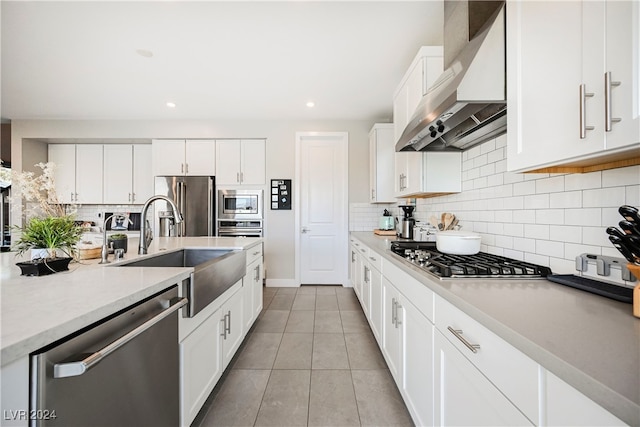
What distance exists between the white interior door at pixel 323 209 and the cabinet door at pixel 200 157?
4.63ft

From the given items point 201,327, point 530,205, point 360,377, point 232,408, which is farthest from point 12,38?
point 530,205

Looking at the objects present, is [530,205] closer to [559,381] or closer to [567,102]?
[567,102]

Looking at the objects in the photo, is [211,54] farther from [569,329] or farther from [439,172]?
[569,329]

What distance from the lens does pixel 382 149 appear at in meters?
3.57

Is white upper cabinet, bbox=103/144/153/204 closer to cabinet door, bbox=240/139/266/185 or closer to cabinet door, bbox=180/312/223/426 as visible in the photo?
cabinet door, bbox=240/139/266/185

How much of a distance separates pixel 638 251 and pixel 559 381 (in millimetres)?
501

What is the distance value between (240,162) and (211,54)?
5.92 feet

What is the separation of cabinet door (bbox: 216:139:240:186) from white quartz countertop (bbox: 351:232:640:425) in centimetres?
364

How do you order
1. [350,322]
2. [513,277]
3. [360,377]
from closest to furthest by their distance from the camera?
[513,277] → [360,377] → [350,322]

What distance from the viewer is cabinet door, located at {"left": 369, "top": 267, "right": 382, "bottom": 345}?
1935mm

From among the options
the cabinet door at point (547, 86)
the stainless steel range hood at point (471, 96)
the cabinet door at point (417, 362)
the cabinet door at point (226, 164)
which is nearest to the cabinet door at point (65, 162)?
the cabinet door at point (226, 164)

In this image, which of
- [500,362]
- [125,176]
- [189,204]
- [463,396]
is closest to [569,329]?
[500,362]

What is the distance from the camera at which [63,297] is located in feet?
2.47

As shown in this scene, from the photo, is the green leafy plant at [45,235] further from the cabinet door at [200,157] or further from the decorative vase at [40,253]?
the cabinet door at [200,157]
